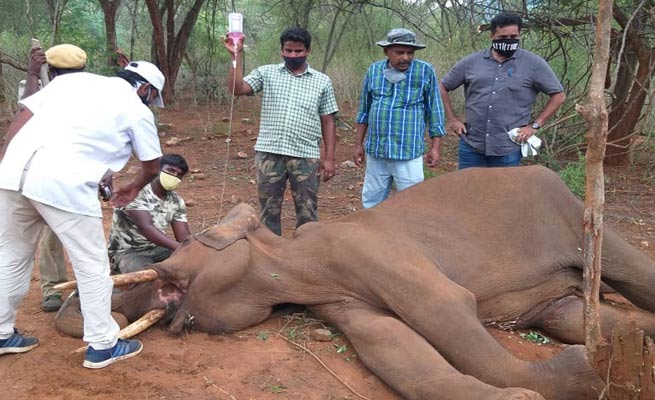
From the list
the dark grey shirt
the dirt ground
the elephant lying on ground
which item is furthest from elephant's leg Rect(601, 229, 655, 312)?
the dark grey shirt

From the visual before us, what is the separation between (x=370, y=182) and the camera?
5.49 m

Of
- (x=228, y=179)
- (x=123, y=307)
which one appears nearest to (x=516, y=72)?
(x=123, y=307)

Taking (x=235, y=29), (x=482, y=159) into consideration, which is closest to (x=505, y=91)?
(x=482, y=159)

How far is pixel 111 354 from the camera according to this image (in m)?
3.64

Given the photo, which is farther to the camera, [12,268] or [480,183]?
[480,183]

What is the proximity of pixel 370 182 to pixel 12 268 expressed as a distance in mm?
2834

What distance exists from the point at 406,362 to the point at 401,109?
236 cm

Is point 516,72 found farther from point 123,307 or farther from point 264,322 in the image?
point 123,307

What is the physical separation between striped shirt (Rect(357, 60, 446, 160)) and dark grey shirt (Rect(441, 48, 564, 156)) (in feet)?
1.10

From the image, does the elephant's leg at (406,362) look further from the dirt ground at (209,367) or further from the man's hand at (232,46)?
the man's hand at (232,46)

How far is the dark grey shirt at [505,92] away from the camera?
16.9ft

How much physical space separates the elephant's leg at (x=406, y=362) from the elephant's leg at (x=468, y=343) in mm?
98

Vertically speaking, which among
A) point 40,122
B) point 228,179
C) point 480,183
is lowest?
point 228,179

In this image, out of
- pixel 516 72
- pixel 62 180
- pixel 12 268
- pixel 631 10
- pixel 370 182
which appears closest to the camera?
pixel 62 180
